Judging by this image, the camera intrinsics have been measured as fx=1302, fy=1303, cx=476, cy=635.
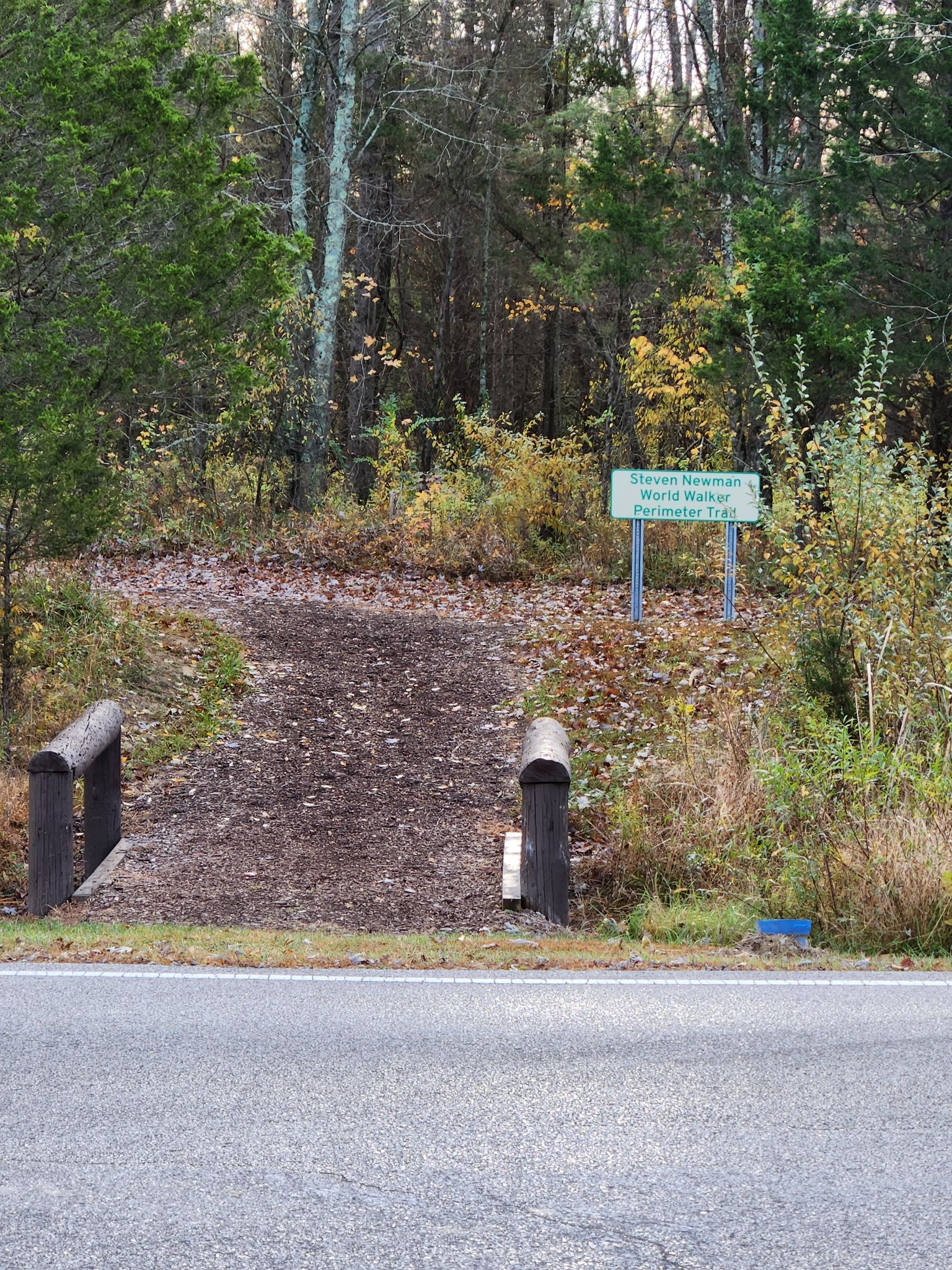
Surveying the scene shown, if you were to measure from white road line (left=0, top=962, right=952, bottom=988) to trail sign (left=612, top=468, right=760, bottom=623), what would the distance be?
30.1ft

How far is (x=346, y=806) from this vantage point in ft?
36.3

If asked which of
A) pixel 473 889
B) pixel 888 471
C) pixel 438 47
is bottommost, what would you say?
pixel 473 889

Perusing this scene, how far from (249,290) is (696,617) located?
6.83 meters

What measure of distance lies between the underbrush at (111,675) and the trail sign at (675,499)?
16.0 feet

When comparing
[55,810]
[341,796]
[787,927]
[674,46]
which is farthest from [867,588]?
[674,46]

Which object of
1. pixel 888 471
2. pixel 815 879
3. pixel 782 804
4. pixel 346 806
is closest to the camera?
pixel 815 879

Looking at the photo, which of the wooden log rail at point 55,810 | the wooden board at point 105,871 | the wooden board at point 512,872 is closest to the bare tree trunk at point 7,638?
the wooden board at point 105,871

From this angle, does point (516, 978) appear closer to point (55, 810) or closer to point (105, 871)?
point (55, 810)

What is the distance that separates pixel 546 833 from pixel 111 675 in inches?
233

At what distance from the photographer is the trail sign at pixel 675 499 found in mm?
15453

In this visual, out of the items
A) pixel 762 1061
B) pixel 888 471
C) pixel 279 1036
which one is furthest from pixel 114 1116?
pixel 888 471

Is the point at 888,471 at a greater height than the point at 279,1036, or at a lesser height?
greater

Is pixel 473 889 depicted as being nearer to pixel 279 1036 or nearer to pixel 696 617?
pixel 279 1036

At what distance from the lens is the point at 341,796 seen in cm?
1130
